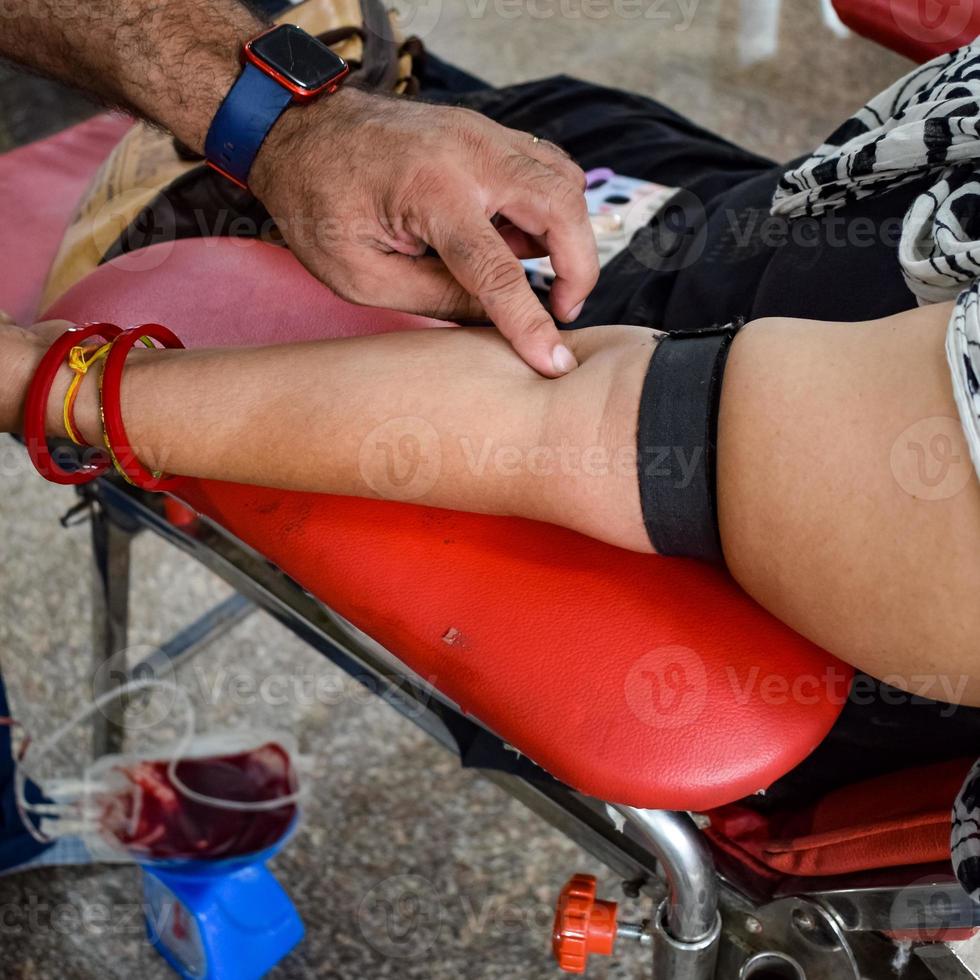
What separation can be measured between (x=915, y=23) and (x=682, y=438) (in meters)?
0.70

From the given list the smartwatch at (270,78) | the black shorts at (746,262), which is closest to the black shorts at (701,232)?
the black shorts at (746,262)

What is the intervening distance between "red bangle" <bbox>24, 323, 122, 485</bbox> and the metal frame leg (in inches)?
17.3

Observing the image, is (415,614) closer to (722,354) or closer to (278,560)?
(278,560)

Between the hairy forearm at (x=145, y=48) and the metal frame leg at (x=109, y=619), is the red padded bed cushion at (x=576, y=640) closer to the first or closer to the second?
the hairy forearm at (x=145, y=48)

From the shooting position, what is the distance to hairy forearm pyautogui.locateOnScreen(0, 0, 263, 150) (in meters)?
0.91

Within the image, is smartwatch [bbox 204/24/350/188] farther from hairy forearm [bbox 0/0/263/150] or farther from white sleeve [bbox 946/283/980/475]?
white sleeve [bbox 946/283/980/475]

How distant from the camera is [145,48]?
3.08 ft

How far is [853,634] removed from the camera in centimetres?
60

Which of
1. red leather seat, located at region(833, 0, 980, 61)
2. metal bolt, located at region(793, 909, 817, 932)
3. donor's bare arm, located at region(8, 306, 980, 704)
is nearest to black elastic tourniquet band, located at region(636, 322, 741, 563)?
donor's bare arm, located at region(8, 306, 980, 704)

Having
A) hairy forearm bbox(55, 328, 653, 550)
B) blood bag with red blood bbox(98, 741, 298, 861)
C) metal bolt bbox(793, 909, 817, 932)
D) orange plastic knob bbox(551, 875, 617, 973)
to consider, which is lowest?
blood bag with red blood bbox(98, 741, 298, 861)

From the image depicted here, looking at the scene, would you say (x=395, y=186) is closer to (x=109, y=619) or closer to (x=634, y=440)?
(x=634, y=440)

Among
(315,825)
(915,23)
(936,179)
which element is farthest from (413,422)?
(315,825)

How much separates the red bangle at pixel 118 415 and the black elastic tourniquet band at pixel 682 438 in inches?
13.9

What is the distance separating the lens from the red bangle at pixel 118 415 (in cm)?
75
